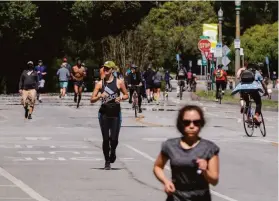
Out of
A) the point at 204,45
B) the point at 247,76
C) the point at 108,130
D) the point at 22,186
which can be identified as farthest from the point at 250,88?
the point at 204,45

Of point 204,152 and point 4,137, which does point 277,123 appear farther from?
point 204,152

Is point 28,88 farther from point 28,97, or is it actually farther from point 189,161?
point 189,161

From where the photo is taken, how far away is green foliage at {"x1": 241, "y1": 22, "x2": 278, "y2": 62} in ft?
355

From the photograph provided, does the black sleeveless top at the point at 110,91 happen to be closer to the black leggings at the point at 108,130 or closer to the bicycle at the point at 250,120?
the black leggings at the point at 108,130

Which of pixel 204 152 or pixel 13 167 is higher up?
pixel 204 152

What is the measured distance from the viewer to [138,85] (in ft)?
109

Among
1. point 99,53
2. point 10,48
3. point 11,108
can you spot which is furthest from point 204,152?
point 99,53

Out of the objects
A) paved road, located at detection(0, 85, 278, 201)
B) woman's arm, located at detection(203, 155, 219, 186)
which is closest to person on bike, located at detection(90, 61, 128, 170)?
paved road, located at detection(0, 85, 278, 201)

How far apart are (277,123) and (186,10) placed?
94.8m

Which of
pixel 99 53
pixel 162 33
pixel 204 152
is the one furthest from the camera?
pixel 162 33

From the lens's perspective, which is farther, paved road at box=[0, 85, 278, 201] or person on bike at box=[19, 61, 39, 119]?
person on bike at box=[19, 61, 39, 119]

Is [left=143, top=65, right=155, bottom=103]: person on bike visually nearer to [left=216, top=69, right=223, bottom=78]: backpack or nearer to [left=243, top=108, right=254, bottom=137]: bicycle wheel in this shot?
[left=216, top=69, right=223, bottom=78]: backpack

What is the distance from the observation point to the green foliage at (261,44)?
4254 inches

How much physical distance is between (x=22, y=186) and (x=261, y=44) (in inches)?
3812
